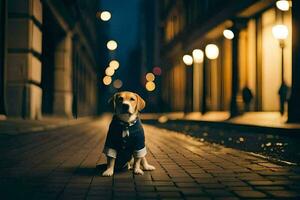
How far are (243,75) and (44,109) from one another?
11.4 meters

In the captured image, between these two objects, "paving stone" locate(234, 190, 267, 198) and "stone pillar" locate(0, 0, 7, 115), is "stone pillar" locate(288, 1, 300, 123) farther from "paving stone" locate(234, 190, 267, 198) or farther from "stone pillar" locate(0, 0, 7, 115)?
"paving stone" locate(234, 190, 267, 198)

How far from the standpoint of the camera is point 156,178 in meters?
5.66

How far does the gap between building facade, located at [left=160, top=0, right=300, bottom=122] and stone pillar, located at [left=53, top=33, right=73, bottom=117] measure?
7.28 m

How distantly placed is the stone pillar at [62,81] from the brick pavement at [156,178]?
55.1 ft

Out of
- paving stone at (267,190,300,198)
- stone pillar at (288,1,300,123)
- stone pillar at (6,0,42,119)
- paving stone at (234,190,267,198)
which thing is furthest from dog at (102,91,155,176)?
stone pillar at (6,0,42,119)

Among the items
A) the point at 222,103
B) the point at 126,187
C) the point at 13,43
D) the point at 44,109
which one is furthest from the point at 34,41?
the point at 222,103

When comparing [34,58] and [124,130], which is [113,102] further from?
[34,58]

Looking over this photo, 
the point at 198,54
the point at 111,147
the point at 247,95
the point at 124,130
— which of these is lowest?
the point at 111,147

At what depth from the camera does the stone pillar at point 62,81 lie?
25.1 meters

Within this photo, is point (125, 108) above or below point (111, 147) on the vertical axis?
above

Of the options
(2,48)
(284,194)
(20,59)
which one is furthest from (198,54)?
(284,194)

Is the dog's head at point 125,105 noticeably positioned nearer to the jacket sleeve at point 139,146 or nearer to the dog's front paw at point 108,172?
the jacket sleeve at point 139,146

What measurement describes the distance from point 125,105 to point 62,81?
67.1 ft

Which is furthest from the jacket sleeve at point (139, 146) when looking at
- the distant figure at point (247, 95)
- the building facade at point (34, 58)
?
the distant figure at point (247, 95)
